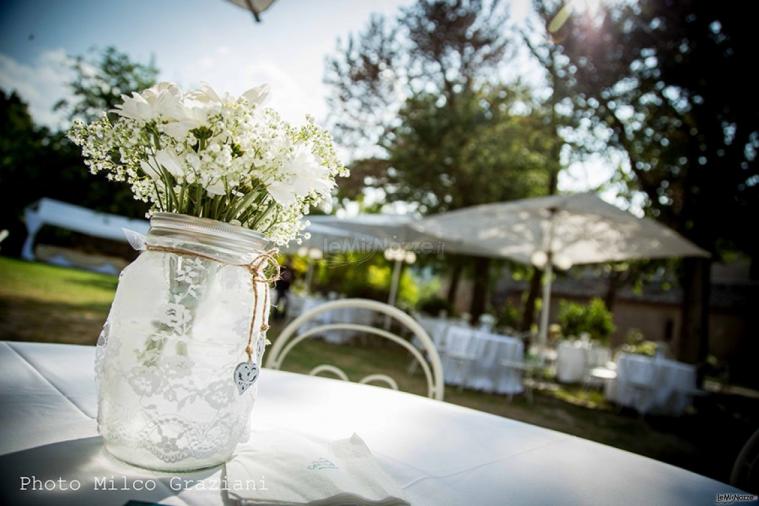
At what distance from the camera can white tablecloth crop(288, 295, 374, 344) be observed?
1131 cm

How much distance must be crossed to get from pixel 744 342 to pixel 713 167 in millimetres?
20210

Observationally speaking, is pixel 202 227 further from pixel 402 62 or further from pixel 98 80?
pixel 98 80

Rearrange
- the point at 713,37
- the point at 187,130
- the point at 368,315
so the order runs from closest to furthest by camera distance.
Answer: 1. the point at 187,130
2. the point at 713,37
3. the point at 368,315

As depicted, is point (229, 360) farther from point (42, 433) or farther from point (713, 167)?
point (713, 167)

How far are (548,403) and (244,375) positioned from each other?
8.20 meters

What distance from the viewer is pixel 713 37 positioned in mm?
8500

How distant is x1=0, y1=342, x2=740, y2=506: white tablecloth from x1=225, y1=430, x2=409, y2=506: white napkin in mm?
51

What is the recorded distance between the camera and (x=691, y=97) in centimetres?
910

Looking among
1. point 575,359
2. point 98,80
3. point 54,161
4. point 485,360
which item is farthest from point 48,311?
point 54,161

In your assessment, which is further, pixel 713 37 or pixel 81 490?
pixel 713 37

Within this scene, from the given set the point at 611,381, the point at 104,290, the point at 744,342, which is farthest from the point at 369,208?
the point at 744,342

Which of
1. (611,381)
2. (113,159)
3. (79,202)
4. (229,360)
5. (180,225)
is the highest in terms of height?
(79,202)

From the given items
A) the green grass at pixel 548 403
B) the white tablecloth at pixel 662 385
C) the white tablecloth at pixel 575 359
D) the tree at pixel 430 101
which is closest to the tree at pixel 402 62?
the tree at pixel 430 101

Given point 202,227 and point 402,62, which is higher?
point 402,62
